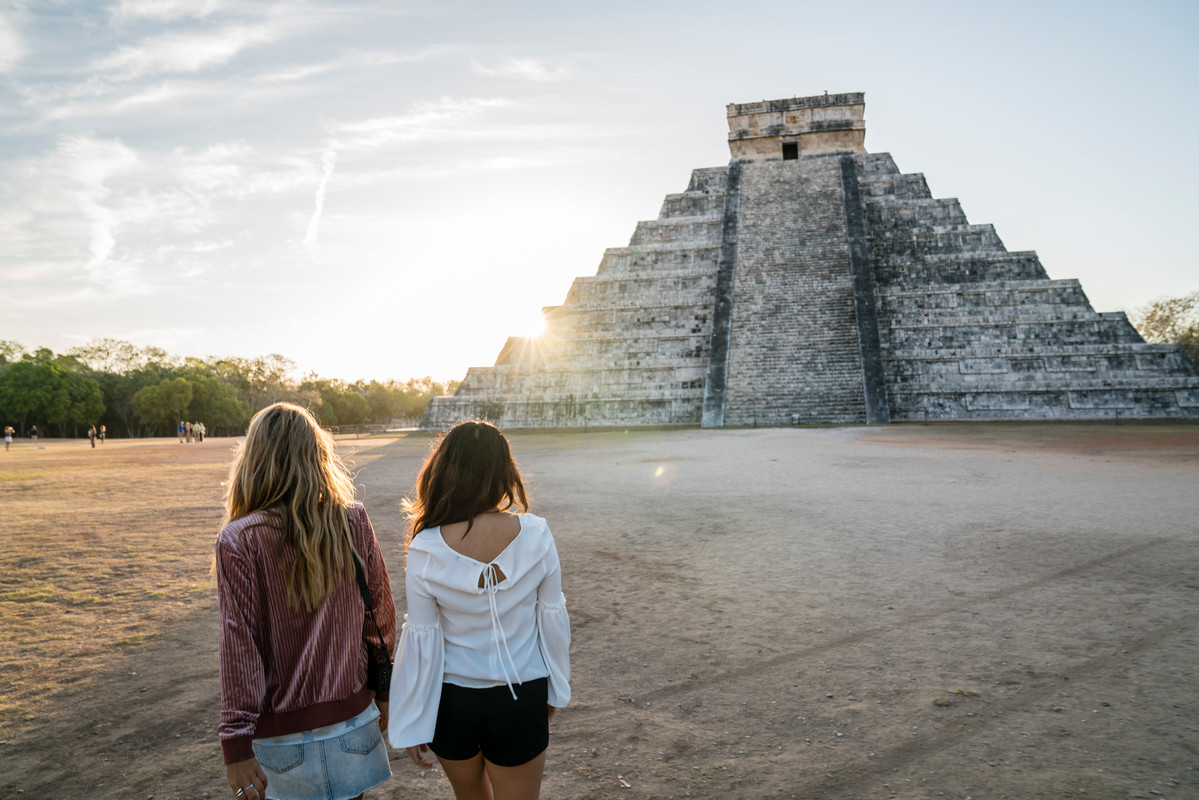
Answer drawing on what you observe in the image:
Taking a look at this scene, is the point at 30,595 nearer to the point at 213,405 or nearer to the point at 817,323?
the point at 817,323

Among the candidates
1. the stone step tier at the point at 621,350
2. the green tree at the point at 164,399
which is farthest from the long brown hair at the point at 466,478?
the green tree at the point at 164,399

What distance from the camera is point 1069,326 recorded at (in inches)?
910

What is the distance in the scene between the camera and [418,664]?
2.02 m

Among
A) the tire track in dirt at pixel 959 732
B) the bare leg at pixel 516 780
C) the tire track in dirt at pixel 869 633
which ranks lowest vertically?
the tire track in dirt at pixel 959 732

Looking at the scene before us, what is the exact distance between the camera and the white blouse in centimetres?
201

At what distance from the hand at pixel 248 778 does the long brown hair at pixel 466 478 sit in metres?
0.71

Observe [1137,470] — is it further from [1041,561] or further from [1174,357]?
[1174,357]

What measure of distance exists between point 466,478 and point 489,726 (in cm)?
68

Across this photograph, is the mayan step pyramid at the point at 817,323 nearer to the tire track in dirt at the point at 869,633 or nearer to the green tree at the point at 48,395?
the tire track in dirt at the point at 869,633

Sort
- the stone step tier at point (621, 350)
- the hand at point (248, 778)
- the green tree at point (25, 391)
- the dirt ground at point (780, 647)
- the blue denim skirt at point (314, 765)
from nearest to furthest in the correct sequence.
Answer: the hand at point (248, 778) → the blue denim skirt at point (314, 765) → the dirt ground at point (780, 647) → the stone step tier at point (621, 350) → the green tree at point (25, 391)

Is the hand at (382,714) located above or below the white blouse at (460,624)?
below

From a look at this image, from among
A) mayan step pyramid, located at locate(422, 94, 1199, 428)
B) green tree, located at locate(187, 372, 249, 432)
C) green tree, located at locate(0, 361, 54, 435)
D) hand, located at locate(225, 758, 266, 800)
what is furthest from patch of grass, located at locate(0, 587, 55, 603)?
green tree, located at locate(187, 372, 249, 432)

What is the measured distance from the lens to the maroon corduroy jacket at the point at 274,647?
1.88 metres

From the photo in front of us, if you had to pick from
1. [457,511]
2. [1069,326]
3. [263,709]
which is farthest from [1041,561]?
[1069,326]
